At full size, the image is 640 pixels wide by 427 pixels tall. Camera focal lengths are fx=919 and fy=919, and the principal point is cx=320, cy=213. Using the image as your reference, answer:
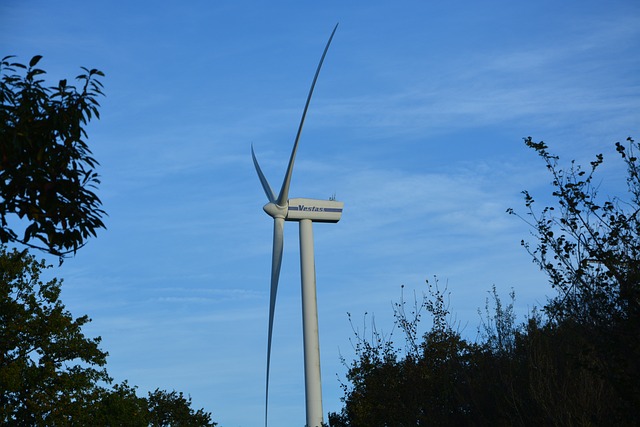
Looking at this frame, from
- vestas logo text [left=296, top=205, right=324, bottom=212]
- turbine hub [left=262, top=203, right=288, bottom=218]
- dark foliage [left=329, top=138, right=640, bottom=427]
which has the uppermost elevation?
vestas logo text [left=296, top=205, right=324, bottom=212]

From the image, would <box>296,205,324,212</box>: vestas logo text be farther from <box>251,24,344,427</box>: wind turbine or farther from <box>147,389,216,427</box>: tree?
<box>147,389,216,427</box>: tree

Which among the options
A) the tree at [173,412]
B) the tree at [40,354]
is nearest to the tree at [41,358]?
the tree at [40,354]

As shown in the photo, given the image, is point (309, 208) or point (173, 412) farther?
point (173, 412)

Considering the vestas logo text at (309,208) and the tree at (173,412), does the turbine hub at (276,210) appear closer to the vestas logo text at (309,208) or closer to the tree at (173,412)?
the vestas logo text at (309,208)

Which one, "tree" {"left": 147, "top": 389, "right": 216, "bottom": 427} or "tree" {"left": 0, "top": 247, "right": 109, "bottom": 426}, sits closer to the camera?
"tree" {"left": 0, "top": 247, "right": 109, "bottom": 426}

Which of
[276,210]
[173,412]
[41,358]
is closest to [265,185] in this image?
[276,210]

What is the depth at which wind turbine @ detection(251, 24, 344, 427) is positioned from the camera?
120 feet

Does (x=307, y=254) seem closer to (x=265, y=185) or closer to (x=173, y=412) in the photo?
(x=265, y=185)

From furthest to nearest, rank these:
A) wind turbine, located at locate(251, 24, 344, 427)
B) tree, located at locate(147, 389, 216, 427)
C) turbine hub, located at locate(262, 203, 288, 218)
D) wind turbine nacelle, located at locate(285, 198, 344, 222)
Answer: tree, located at locate(147, 389, 216, 427) < wind turbine nacelle, located at locate(285, 198, 344, 222) < turbine hub, located at locate(262, 203, 288, 218) < wind turbine, located at locate(251, 24, 344, 427)

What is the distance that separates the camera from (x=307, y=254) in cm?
3888

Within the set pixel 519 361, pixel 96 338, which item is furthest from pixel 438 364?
pixel 96 338

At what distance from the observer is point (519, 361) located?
34.9 meters

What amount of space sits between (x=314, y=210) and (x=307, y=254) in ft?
9.10

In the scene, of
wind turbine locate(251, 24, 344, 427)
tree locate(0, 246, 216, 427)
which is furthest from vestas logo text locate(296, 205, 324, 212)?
tree locate(0, 246, 216, 427)
